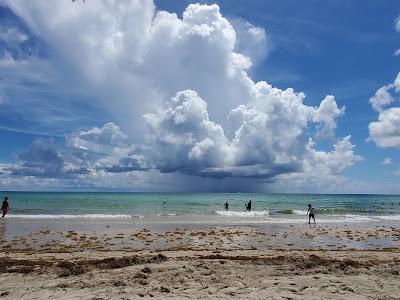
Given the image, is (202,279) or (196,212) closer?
(202,279)

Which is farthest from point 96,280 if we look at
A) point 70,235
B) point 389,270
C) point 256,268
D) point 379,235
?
point 379,235

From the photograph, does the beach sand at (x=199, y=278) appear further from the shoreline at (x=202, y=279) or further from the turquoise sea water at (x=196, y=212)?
the turquoise sea water at (x=196, y=212)

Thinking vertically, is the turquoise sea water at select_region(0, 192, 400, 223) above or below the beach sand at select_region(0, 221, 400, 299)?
above

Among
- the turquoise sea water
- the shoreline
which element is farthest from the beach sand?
the turquoise sea water

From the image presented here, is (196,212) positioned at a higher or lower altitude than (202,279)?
higher

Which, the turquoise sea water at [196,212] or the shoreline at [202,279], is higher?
the turquoise sea water at [196,212]

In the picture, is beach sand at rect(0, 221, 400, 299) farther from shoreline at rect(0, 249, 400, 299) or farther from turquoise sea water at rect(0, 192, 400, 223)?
turquoise sea water at rect(0, 192, 400, 223)

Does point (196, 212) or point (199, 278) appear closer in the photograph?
point (199, 278)

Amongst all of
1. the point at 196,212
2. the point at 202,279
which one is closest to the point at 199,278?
the point at 202,279

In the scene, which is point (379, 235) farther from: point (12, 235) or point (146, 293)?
point (12, 235)

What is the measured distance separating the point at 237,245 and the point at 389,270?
9.93 m

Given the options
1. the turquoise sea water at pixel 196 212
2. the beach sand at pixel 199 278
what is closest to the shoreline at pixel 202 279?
the beach sand at pixel 199 278

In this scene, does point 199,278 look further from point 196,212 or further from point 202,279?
point 196,212

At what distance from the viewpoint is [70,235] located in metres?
25.2
